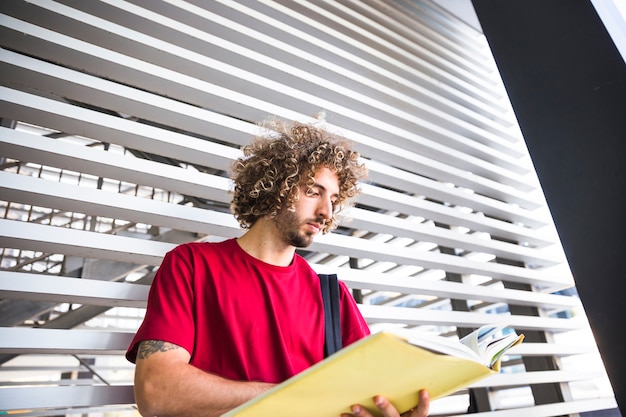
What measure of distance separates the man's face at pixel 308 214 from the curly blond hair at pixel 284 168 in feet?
Result: 0.08

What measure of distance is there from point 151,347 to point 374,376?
0.53 metres

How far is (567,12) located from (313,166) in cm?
138

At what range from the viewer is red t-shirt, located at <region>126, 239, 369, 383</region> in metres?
1.00

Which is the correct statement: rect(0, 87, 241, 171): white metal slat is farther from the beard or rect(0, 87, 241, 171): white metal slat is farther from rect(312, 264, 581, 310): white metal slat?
rect(312, 264, 581, 310): white metal slat

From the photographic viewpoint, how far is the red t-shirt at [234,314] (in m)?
1.00

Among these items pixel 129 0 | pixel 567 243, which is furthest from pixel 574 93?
pixel 129 0

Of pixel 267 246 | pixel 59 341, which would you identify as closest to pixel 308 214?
pixel 267 246

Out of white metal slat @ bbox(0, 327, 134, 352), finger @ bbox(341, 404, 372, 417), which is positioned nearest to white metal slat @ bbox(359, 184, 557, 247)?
white metal slat @ bbox(0, 327, 134, 352)

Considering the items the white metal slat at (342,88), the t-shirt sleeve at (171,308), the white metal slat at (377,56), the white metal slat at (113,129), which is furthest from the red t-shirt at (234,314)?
the white metal slat at (377,56)

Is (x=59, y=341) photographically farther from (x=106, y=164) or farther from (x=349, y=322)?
(x=349, y=322)

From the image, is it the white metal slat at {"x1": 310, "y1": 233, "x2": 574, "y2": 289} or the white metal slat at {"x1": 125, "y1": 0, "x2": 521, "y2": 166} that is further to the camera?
the white metal slat at {"x1": 125, "y1": 0, "x2": 521, "y2": 166}

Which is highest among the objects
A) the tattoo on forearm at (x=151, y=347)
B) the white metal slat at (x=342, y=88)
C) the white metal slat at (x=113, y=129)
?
the white metal slat at (x=342, y=88)

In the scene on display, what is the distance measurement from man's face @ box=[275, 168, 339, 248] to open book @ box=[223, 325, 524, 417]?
0.66 metres

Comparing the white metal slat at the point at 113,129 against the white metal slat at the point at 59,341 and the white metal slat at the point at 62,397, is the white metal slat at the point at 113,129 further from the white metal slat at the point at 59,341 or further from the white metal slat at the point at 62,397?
the white metal slat at the point at 62,397
